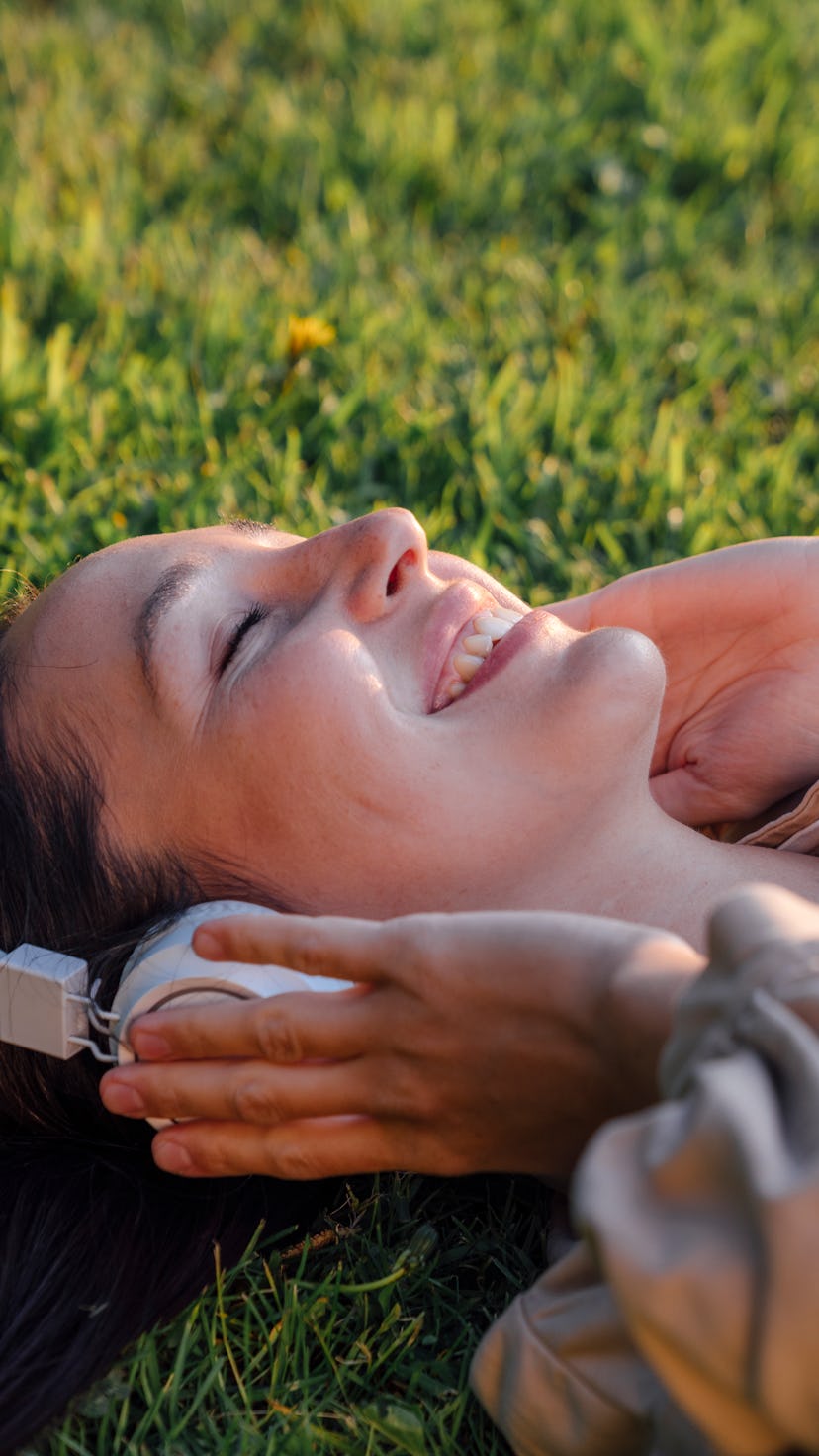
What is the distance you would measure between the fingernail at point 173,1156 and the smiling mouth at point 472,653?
71cm

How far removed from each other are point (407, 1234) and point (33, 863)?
793 mm

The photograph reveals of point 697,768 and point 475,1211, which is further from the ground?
point 697,768

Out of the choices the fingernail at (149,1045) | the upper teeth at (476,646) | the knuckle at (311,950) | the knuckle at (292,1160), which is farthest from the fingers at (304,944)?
the upper teeth at (476,646)

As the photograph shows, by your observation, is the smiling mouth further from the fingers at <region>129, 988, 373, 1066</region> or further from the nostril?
the fingers at <region>129, 988, 373, 1066</region>

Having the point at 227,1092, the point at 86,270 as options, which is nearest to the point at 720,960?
the point at 227,1092

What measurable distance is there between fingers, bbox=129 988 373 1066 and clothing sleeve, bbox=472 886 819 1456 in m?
0.45

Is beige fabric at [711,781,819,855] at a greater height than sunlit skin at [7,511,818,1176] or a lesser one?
lesser

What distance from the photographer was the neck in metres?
2.12

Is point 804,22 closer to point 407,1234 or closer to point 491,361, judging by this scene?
point 491,361

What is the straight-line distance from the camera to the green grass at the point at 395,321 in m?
2.04

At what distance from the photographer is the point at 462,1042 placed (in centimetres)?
166

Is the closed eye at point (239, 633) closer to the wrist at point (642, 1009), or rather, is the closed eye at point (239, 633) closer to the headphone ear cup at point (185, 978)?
the headphone ear cup at point (185, 978)

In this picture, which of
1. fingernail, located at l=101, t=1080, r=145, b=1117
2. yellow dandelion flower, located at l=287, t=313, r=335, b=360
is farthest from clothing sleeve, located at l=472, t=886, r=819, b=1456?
yellow dandelion flower, located at l=287, t=313, r=335, b=360

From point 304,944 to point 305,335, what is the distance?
2.51 m
